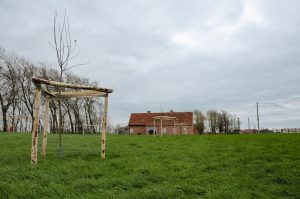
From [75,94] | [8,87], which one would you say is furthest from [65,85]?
[8,87]

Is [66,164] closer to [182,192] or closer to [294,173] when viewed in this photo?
→ [182,192]

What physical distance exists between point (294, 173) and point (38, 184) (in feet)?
17.2

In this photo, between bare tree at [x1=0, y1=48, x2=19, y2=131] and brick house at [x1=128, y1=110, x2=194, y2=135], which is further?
brick house at [x1=128, y1=110, x2=194, y2=135]

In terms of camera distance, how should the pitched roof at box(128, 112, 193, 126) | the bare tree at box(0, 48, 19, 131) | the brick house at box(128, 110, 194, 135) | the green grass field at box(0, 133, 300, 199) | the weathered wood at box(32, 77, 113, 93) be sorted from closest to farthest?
1. the green grass field at box(0, 133, 300, 199)
2. the weathered wood at box(32, 77, 113, 93)
3. the bare tree at box(0, 48, 19, 131)
4. the brick house at box(128, 110, 194, 135)
5. the pitched roof at box(128, 112, 193, 126)

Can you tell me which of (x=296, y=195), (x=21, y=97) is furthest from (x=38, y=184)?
(x=21, y=97)

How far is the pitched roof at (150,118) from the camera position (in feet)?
229

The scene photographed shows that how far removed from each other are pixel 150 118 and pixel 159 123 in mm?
4214

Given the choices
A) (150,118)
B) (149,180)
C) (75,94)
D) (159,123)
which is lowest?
(149,180)

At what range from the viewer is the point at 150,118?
240ft

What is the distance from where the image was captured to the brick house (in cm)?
6912

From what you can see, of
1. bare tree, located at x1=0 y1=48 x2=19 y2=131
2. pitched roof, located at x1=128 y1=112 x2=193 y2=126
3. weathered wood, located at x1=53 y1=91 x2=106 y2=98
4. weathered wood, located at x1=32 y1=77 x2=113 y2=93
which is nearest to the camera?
weathered wood, located at x1=32 y1=77 x2=113 y2=93

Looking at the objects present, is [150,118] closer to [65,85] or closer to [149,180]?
[65,85]

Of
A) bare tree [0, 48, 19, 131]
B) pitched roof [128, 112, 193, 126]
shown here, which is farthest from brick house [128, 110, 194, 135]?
bare tree [0, 48, 19, 131]

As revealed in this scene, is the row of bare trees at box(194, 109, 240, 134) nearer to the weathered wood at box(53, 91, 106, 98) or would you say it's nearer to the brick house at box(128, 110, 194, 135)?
the brick house at box(128, 110, 194, 135)
